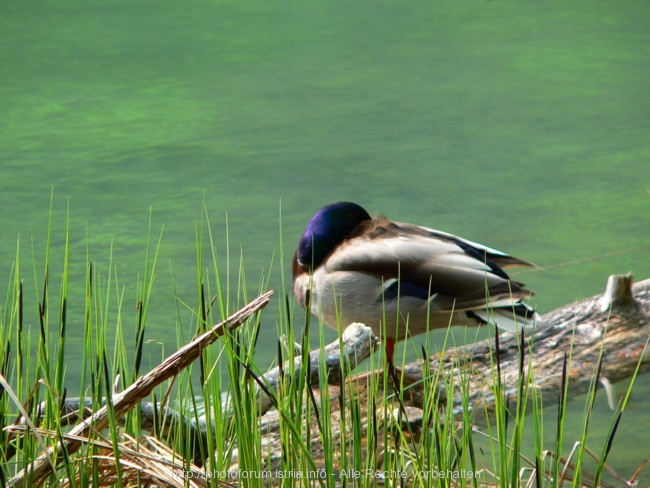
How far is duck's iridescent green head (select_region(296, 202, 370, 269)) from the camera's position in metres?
3.07

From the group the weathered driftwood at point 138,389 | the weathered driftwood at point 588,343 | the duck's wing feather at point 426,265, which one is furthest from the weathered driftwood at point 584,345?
the weathered driftwood at point 138,389

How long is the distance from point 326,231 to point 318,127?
109 inches

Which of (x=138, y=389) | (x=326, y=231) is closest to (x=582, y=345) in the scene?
(x=326, y=231)

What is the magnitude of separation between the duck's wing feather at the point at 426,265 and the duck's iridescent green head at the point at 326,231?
6.8 inches

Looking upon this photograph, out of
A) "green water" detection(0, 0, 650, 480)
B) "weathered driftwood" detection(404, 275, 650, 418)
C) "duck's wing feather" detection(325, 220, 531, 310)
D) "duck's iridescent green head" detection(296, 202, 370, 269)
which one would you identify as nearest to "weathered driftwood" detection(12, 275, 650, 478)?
"weathered driftwood" detection(404, 275, 650, 418)

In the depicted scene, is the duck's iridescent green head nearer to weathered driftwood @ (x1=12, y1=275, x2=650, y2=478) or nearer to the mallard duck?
the mallard duck

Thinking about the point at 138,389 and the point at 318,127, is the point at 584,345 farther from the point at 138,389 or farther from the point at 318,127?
the point at 318,127

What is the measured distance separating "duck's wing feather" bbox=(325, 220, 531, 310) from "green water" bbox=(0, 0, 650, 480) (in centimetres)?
72

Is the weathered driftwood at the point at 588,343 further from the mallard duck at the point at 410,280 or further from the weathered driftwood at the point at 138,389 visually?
the weathered driftwood at the point at 138,389

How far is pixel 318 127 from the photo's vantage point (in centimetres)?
578

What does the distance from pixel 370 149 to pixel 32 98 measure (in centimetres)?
234

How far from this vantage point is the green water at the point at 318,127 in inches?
170

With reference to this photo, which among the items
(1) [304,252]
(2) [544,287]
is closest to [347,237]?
(1) [304,252]

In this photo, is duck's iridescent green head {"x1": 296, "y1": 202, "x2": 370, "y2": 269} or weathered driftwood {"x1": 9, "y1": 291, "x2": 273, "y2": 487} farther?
duck's iridescent green head {"x1": 296, "y1": 202, "x2": 370, "y2": 269}
